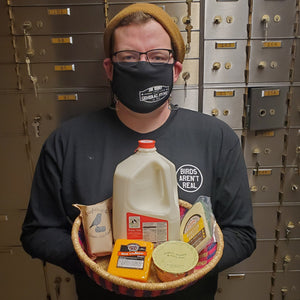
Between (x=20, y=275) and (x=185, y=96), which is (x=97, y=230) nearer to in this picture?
(x=185, y=96)

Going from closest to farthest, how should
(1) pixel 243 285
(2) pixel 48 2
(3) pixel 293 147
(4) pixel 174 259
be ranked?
1. (4) pixel 174 259
2. (2) pixel 48 2
3. (3) pixel 293 147
4. (1) pixel 243 285

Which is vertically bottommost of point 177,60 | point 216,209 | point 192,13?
point 216,209

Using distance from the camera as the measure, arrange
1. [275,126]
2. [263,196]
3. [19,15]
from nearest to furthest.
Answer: [19,15] → [275,126] → [263,196]

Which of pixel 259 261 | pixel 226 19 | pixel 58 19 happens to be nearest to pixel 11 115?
pixel 58 19

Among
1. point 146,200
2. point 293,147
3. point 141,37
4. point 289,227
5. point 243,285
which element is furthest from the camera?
point 243,285

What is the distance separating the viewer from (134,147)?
95 cm

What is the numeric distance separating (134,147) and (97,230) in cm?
33

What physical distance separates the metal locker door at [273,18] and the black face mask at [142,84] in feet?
2.47

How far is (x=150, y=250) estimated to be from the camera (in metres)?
→ 0.67

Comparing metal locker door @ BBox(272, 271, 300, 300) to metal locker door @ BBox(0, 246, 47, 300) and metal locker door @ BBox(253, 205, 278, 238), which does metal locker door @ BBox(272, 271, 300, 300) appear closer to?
metal locker door @ BBox(253, 205, 278, 238)

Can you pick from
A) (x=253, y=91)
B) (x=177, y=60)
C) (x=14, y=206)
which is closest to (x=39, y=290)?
(x=14, y=206)

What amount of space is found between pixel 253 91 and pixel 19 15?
123cm

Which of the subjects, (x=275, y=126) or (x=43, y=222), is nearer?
(x=43, y=222)

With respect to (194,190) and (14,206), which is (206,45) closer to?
(194,190)
